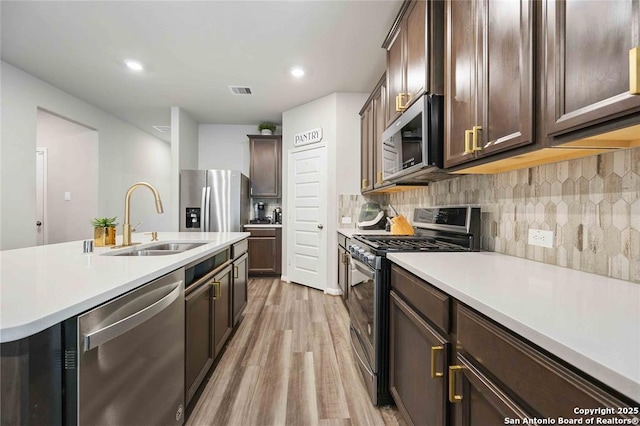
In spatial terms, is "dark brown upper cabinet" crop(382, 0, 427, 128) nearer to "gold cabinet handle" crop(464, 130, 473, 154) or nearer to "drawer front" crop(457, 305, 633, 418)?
"gold cabinet handle" crop(464, 130, 473, 154)

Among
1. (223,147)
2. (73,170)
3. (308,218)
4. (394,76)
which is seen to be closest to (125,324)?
(394,76)

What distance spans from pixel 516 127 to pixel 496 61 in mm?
317

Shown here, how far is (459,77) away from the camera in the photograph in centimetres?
139

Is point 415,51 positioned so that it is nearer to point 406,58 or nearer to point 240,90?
point 406,58

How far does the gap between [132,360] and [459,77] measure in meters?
1.90

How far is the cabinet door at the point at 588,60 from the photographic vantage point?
2.21 feet

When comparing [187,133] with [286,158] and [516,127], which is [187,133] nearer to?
[286,158]

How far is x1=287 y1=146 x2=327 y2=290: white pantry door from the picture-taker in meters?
3.92

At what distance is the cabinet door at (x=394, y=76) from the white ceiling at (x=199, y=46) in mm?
396

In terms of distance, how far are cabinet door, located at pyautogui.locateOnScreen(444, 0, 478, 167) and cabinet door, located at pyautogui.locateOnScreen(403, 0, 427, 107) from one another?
18 centimetres

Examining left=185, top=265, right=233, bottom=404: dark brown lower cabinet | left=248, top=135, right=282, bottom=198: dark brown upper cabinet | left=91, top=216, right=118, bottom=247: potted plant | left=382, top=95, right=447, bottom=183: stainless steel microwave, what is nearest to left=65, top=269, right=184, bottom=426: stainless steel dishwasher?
left=185, top=265, right=233, bottom=404: dark brown lower cabinet

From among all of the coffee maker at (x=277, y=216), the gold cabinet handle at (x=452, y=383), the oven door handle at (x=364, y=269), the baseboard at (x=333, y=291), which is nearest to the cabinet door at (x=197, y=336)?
the oven door handle at (x=364, y=269)

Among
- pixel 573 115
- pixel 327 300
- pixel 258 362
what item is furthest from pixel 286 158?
pixel 573 115

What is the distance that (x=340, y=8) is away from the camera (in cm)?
223
